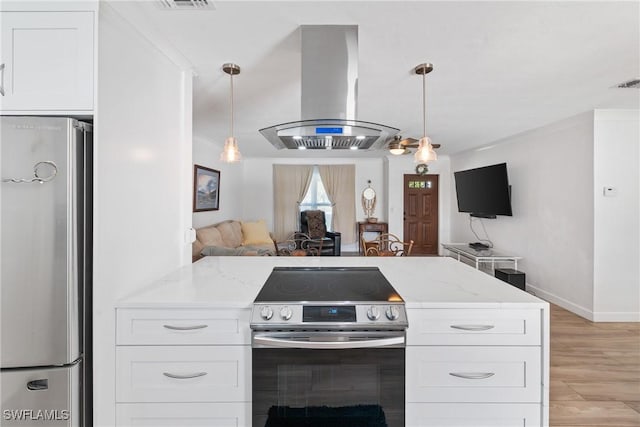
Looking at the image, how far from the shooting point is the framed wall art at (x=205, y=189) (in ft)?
15.3

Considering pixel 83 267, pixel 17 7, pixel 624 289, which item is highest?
pixel 17 7

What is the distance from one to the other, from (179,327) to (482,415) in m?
1.42

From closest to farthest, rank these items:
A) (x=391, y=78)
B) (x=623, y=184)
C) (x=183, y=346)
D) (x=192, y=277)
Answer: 1. (x=183, y=346)
2. (x=192, y=277)
3. (x=391, y=78)
4. (x=623, y=184)

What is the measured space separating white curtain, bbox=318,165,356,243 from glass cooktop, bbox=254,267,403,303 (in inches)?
205

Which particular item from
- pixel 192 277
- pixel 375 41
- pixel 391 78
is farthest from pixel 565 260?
pixel 192 277

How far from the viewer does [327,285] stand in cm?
166

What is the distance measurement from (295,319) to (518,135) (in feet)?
15.8

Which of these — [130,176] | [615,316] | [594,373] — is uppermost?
[130,176]

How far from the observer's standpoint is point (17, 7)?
1271mm

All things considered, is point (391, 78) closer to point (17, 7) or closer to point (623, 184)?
point (17, 7)

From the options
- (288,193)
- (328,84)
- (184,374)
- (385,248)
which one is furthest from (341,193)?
(184,374)

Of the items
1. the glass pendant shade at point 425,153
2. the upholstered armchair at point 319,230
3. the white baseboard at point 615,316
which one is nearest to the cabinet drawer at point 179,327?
the glass pendant shade at point 425,153

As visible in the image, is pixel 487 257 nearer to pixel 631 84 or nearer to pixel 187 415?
pixel 631 84

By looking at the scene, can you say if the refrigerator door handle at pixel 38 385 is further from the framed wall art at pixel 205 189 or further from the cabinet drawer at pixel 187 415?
the framed wall art at pixel 205 189
